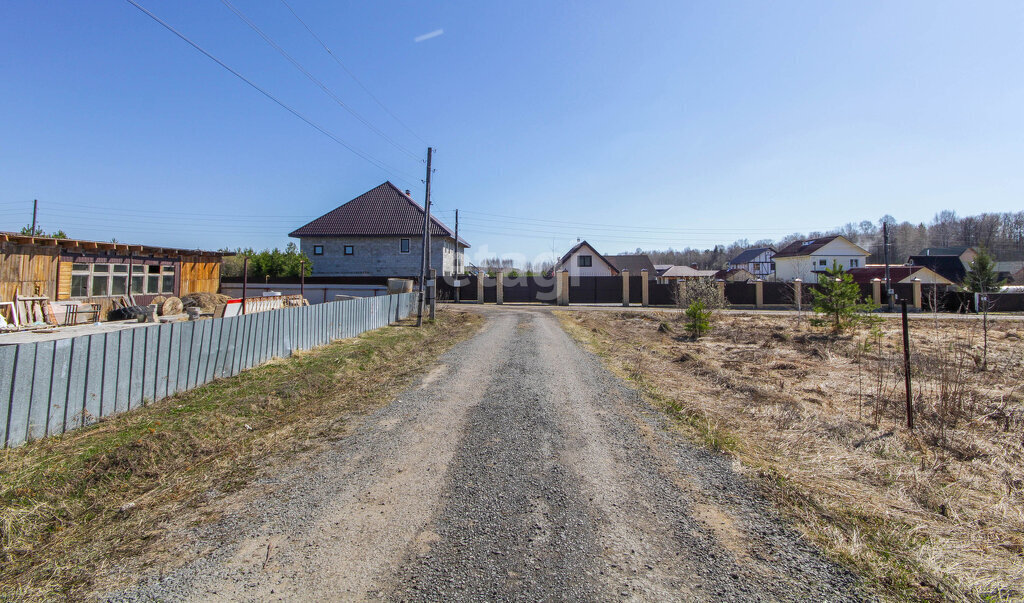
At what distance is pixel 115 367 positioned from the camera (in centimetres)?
551

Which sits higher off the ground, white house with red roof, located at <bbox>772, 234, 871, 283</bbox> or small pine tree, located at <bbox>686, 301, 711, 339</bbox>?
white house with red roof, located at <bbox>772, 234, 871, 283</bbox>

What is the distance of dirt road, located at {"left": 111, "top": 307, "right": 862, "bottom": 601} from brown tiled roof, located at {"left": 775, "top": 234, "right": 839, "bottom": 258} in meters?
54.7

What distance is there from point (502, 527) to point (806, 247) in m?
58.2

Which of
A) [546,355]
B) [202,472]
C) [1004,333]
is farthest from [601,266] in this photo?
[202,472]

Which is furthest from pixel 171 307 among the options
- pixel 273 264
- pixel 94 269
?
pixel 273 264

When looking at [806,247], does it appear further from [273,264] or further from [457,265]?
[273,264]

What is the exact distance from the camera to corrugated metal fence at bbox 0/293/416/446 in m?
4.46

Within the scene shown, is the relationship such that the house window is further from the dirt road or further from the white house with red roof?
the white house with red roof

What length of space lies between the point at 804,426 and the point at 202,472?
6776 mm

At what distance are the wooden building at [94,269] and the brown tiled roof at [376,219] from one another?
27.7 feet

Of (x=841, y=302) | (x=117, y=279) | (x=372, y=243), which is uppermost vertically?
(x=372, y=243)

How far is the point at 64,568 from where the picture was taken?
8.55 ft

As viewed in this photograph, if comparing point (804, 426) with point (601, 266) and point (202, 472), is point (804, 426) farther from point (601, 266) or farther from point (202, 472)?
point (601, 266)

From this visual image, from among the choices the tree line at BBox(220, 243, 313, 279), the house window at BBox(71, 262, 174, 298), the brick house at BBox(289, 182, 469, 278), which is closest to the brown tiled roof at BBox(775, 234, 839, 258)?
the brick house at BBox(289, 182, 469, 278)
